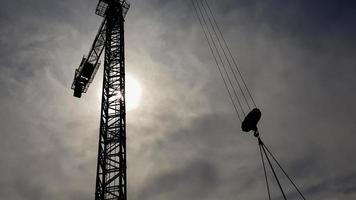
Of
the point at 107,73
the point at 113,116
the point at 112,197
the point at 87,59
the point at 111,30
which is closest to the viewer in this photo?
the point at 112,197

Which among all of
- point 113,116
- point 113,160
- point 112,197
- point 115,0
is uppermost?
point 115,0

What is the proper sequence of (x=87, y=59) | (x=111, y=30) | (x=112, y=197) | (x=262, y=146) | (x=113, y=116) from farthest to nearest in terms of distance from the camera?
(x=87, y=59)
(x=111, y=30)
(x=113, y=116)
(x=112, y=197)
(x=262, y=146)

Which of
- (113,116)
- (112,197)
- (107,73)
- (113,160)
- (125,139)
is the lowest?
(112,197)

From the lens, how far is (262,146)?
1517 centimetres

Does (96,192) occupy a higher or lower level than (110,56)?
lower

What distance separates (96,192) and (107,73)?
32.9ft

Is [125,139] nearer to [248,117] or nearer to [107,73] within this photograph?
[107,73]

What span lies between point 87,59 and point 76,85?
2887 millimetres

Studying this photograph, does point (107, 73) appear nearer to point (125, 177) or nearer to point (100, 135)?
point (100, 135)

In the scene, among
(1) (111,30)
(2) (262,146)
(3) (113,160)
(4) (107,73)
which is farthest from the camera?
(1) (111,30)

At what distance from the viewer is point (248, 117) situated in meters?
14.2

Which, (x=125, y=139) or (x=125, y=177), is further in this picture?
(x=125, y=139)

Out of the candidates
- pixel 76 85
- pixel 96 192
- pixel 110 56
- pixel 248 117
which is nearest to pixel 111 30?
pixel 110 56

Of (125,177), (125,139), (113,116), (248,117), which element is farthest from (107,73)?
(248,117)
